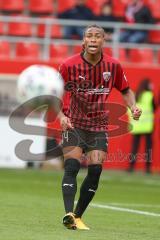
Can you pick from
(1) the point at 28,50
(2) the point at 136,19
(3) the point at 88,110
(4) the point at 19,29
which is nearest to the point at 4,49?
(1) the point at 28,50

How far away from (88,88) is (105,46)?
12580 millimetres

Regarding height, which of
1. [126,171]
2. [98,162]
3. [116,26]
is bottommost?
[126,171]

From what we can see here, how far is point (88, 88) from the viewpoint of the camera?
966 centimetres

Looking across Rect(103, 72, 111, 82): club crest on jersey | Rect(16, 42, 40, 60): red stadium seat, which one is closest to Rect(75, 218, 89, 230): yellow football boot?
Rect(103, 72, 111, 82): club crest on jersey

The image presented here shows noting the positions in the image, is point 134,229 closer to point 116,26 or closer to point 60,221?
point 60,221

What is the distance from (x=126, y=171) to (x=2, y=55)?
4378mm

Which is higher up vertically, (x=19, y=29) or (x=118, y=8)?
(x=118, y=8)

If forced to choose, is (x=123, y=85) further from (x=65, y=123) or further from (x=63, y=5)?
(x=63, y=5)

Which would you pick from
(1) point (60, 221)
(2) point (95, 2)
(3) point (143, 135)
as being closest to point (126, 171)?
(3) point (143, 135)

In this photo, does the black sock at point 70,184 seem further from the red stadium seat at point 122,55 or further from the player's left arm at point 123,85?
the red stadium seat at point 122,55

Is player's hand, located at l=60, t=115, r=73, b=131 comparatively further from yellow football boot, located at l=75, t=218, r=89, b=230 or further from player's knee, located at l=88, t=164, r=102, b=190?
yellow football boot, located at l=75, t=218, r=89, b=230

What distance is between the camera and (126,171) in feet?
71.7

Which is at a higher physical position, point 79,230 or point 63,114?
point 63,114

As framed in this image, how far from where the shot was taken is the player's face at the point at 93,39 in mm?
9469
